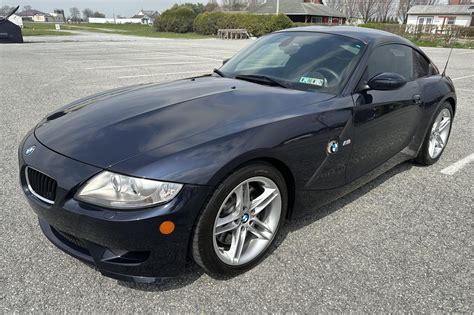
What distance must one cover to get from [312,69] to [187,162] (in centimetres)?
155

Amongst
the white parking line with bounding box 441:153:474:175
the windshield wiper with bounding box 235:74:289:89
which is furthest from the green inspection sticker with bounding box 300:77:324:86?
the white parking line with bounding box 441:153:474:175

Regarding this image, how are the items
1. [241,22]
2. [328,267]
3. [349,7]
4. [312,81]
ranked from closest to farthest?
[328,267] → [312,81] → [241,22] → [349,7]

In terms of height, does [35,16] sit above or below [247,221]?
above

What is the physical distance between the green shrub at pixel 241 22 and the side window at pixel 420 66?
31.7 meters

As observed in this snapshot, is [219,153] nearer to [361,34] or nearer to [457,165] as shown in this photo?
[361,34]

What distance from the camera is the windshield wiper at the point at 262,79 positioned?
291 cm

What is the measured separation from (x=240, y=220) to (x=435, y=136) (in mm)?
2985

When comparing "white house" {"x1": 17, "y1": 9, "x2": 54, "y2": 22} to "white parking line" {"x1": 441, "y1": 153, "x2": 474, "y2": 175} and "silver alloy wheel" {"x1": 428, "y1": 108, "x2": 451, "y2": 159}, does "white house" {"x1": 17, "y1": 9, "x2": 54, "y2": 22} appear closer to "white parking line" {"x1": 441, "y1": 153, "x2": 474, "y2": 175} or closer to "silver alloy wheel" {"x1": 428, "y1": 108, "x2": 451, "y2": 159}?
"silver alloy wheel" {"x1": 428, "y1": 108, "x2": 451, "y2": 159}

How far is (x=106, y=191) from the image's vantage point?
185 cm

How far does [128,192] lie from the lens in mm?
1834

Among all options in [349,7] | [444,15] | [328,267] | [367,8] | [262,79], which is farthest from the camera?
[349,7]

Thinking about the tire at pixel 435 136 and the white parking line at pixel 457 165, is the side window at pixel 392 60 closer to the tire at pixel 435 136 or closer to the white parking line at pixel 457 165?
the tire at pixel 435 136

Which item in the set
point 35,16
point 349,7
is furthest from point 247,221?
point 35,16

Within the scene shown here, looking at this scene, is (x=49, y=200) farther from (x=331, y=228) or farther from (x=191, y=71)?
(x=191, y=71)
